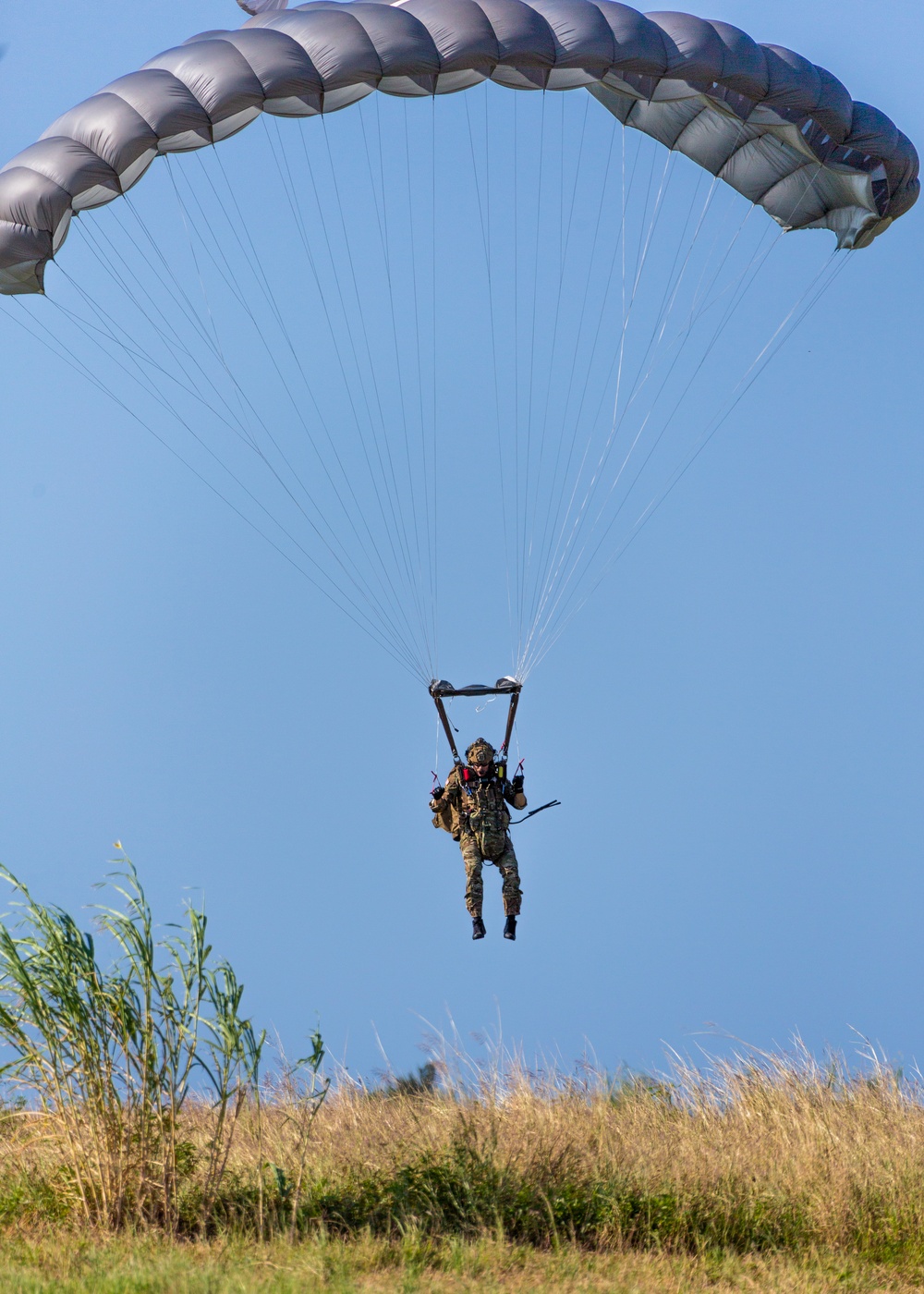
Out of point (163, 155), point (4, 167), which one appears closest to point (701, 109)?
point (163, 155)

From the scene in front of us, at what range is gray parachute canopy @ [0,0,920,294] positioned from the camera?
1091 cm

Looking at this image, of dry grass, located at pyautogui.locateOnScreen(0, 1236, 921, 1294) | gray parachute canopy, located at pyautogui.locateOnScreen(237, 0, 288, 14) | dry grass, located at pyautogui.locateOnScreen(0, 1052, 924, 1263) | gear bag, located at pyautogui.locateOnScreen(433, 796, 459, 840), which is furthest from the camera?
gray parachute canopy, located at pyautogui.locateOnScreen(237, 0, 288, 14)

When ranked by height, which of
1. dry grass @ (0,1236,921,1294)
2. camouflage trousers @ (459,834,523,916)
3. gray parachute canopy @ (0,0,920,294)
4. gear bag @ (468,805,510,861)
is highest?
gray parachute canopy @ (0,0,920,294)

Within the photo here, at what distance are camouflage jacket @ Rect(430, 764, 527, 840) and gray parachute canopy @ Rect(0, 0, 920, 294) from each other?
572 centimetres

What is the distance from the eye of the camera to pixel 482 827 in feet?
41.1

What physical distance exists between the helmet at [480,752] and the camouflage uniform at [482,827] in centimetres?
1

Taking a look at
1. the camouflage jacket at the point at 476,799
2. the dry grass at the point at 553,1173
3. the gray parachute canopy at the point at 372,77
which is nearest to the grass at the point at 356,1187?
the dry grass at the point at 553,1173

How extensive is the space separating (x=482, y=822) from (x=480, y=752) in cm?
63

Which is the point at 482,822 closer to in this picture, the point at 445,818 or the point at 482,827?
the point at 482,827

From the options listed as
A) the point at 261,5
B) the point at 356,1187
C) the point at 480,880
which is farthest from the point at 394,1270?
the point at 261,5

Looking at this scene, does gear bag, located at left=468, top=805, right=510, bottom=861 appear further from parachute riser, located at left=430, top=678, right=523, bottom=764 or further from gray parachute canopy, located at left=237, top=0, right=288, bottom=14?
gray parachute canopy, located at left=237, top=0, right=288, bottom=14

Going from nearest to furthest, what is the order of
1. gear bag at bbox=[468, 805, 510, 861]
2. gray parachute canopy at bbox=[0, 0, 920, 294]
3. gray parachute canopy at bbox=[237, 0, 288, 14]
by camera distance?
gray parachute canopy at bbox=[0, 0, 920, 294] < gear bag at bbox=[468, 805, 510, 861] < gray parachute canopy at bbox=[237, 0, 288, 14]

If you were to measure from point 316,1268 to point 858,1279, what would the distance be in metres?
3.75

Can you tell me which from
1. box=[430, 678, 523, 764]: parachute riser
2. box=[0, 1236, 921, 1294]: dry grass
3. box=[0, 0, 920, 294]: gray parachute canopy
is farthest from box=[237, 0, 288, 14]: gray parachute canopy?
box=[0, 1236, 921, 1294]: dry grass
